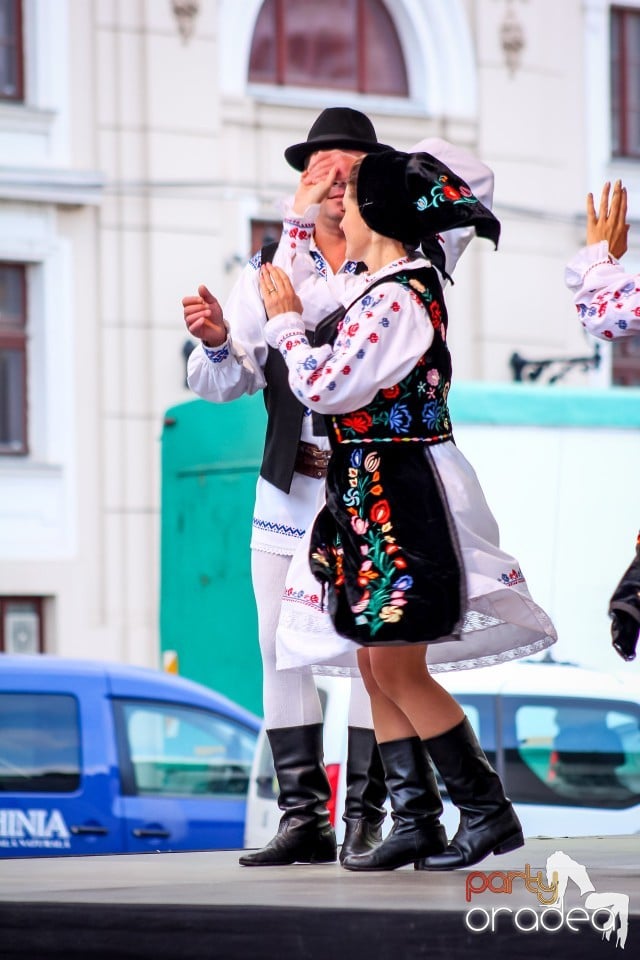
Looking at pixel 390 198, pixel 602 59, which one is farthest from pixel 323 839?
pixel 602 59

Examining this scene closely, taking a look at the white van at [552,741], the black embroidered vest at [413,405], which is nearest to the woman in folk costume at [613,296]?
the black embroidered vest at [413,405]

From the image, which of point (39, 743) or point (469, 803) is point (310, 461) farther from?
point (39, 743)

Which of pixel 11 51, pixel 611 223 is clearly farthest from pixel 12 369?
pixel 611 223

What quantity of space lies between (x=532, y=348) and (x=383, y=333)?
1440cm

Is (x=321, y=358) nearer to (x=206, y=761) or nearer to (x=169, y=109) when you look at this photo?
(x=206, y=761)

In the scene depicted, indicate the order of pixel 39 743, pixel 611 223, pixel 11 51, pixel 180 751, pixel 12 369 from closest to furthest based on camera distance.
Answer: pixel 611 223 < pixel 39 743 < pixel 180 751 < pixel 12 369 < pixel 11 51

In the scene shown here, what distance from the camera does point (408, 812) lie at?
4207 mm

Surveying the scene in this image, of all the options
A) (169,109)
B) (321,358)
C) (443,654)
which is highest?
(169,109)

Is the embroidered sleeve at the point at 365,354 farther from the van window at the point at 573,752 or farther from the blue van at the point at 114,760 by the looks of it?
the blue van at the point at 114,760

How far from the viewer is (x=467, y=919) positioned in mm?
3332

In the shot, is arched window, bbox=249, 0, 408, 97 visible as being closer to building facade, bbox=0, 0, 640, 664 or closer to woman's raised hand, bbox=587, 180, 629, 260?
building facade, bbox=0, 0, 640, 664

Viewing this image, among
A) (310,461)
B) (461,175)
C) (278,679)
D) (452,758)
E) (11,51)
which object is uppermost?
(11,51)

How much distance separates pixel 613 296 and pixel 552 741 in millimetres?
4309

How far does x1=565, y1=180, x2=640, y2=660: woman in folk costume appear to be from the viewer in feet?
13.1
